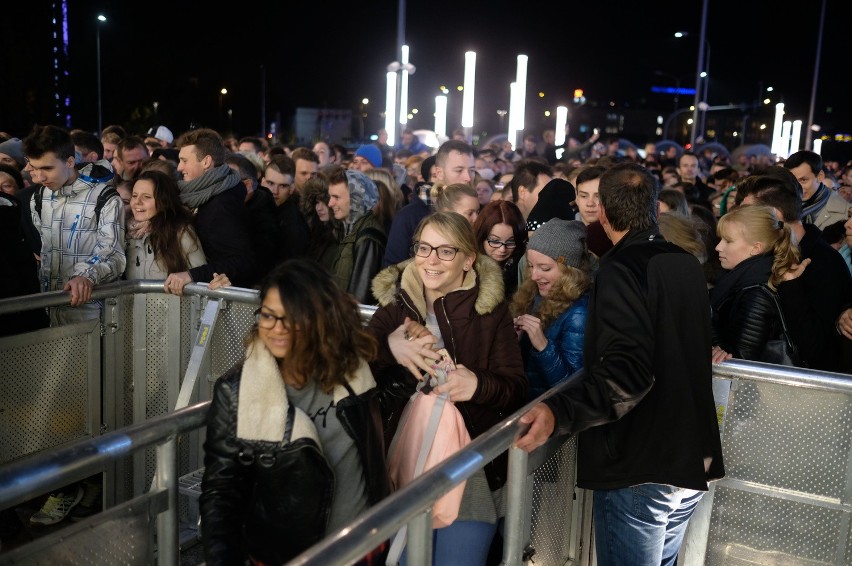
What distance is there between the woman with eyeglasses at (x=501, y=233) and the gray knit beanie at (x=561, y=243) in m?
1.04

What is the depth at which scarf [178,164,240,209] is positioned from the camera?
5.95m

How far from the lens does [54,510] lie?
17.0ft

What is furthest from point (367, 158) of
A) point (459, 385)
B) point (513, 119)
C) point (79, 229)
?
point (513, 119)

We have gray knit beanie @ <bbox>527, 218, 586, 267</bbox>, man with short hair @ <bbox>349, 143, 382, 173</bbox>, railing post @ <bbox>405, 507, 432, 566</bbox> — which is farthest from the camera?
man with short hair @ <bbox>349, 143, 382, 173</bbox>

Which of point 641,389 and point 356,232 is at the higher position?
point 356,232

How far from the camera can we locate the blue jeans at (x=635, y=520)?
3541mm

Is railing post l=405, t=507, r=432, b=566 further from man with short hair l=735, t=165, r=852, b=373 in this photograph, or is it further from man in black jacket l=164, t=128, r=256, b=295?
man in black jacket l=164, t=128, r=256, b=295

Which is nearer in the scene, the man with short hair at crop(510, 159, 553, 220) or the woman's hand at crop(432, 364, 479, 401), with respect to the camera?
the woman's hand at crop(432, 364, 479, 401)

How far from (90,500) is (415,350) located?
122 inches

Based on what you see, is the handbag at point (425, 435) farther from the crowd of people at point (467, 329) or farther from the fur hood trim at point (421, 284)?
the fur hood trim at point (421, 284)

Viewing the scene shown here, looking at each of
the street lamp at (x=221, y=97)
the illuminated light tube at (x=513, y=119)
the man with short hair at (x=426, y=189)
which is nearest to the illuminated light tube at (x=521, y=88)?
the illuminated light tube at (x=513, y=119)

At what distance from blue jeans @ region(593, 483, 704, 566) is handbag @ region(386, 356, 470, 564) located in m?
0.73

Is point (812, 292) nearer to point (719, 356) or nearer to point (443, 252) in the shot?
point (719, 356)

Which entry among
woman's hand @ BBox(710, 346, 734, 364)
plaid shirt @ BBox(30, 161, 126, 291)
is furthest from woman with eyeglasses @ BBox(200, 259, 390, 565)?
plaid shirt @ BBox(30, 161, 126, 291)
